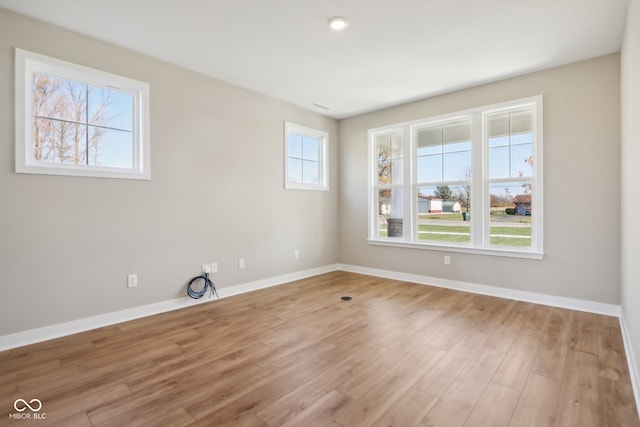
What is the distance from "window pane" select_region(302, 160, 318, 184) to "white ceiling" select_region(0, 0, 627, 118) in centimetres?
152

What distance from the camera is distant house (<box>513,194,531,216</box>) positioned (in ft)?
12.6

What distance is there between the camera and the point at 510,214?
3990mm

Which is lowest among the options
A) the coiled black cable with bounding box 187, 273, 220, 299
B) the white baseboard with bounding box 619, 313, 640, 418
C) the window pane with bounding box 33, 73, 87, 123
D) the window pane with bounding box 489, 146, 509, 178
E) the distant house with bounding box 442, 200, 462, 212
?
the white baseboard with bounding box 619, 313, 640, 418

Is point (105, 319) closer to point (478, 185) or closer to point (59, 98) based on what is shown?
point (59, 98)

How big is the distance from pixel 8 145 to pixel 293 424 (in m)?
3.08

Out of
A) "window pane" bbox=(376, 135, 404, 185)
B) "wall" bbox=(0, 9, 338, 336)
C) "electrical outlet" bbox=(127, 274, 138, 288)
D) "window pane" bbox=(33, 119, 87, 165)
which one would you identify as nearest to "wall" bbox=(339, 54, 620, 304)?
"window pane" bbox=(376, 135, 404, 185)

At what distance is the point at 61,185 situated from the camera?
9.16ft

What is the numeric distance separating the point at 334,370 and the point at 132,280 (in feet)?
7.59

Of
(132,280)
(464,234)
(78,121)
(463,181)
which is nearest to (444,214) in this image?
(464,234)

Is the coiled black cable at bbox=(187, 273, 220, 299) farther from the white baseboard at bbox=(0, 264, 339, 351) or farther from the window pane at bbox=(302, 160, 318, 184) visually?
the window pane at bbox=(302, 160, 318, 184)

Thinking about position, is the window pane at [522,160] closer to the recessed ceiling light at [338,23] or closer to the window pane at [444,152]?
the window pane at [444,152]

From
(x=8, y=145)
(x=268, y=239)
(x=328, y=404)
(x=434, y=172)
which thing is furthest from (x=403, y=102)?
(x=8, y=145)

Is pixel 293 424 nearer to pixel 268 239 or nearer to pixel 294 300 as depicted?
pixel 294 300

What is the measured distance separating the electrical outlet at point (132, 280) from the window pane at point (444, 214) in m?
3.83
